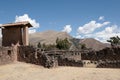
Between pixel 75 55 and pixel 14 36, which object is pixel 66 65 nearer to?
pixel 14 36

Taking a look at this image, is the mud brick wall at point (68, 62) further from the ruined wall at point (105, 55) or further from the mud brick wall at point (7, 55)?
the mud brick wall at point (7, 55)

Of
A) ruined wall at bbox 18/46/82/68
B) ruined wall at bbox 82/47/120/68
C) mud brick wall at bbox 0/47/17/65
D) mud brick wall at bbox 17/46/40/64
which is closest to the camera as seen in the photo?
mud brick wall at bbox 0/47/17/65

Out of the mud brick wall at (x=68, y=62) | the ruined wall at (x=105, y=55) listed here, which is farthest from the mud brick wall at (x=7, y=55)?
the ruined wall at (x=105, y=55)

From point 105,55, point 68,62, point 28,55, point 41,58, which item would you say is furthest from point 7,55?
point 105,55

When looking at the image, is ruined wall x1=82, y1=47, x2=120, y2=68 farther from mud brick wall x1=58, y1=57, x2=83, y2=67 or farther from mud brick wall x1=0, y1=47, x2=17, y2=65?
mud brick wall x1=0, y1=47, x2=17, y2=65

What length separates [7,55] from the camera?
30406 mm

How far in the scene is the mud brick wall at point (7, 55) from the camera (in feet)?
96.4

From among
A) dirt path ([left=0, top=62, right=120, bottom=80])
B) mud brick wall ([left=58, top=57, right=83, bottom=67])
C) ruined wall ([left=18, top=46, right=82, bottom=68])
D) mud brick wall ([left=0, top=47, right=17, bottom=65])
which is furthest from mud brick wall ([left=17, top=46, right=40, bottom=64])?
dirt path ([left=0, top=62, right=120, bottom=80])

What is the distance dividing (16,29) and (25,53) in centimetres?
439

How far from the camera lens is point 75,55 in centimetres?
4438

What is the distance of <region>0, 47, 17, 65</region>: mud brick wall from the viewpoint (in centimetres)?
2939

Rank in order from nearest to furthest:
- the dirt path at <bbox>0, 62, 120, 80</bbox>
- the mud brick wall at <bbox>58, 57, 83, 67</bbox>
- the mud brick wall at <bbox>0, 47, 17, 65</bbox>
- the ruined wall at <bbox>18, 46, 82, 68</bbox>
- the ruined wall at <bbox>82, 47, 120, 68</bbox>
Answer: the dirt path at <bbox>0, 62, 120, 80</bbox> < the mud brick wall at <bbox>0, 47, 17, 65</bbox> < the ruined wall at <bbox>18, 46, 82, 68</bbox> < the mud brick wall at <bbox>58, 57, 83, 67</bbox> < the ruined wall at <bbox>82, 47, 120, 68</bbox>

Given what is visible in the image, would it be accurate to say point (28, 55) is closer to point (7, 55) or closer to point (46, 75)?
point (7, 55)

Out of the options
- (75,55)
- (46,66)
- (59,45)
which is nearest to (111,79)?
(46,66)
